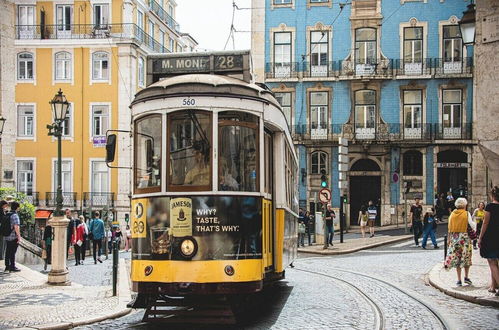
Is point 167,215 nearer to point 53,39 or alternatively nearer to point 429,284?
point 429,284

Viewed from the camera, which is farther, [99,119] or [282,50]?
[99,119]

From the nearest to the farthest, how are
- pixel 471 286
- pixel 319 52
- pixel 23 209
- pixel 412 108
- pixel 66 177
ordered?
pixel 471 286 < pixel 23 209 < pixel 412 108 < pixel 319 52 < pixel 66 177

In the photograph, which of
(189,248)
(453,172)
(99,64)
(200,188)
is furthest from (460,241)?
(99,64)

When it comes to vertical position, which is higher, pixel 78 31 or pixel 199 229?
pixel 78 31

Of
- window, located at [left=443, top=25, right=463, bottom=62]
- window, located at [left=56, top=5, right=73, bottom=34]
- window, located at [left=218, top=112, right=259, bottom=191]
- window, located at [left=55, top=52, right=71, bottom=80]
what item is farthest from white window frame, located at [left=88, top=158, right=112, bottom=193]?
window, located at [left=218, top=112, right=259, bottom=191]

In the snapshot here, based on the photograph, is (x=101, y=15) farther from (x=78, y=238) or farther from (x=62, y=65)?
(x=78, y=238)

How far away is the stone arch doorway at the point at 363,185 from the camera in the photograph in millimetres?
40125

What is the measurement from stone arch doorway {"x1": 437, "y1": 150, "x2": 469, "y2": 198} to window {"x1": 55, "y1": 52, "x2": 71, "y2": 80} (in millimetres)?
21900

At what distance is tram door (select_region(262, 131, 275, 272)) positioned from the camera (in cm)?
938

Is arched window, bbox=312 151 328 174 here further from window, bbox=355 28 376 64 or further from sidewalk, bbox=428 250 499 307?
sidewalk, bbox=428 250 499 307

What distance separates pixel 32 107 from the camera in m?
42.0

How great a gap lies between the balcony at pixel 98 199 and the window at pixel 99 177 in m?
0.27

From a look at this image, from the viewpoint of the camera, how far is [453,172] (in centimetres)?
3981

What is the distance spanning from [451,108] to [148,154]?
3332 cm
